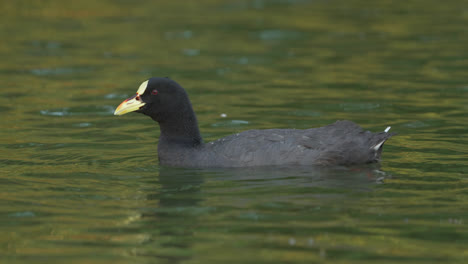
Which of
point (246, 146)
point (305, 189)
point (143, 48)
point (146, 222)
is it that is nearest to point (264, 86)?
point (143, 48)

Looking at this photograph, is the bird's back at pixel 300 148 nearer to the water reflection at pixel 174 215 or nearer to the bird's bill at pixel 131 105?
the water reflection at pixel 174 215

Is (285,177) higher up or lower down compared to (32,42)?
lower down

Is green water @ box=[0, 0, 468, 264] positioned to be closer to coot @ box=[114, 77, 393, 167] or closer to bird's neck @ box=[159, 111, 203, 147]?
coot @ box=[114, 77, 393, 167]

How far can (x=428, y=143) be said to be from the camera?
468 inches

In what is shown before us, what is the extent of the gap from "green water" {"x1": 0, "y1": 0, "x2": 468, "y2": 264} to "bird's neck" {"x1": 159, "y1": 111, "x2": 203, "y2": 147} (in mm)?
528

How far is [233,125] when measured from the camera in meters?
13.6

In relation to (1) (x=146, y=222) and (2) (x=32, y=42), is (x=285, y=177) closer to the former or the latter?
(1) (x=146, y=222)

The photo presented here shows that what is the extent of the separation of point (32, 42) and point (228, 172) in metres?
13.1

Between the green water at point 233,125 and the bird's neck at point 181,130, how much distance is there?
0.53 meters

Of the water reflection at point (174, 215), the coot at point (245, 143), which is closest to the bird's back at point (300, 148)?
the coot at point (245, 143)

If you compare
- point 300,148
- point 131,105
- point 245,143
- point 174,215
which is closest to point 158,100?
point 131,105

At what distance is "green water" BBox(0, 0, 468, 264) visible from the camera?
7668 millimetres

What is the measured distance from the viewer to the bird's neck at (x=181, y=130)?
11.0 meters

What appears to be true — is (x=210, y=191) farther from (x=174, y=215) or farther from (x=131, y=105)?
(x=131, y=105)
